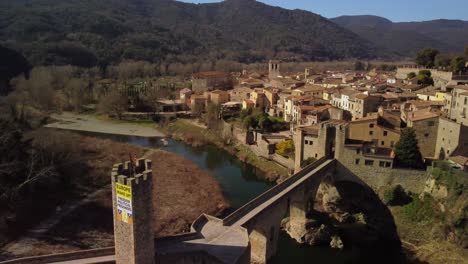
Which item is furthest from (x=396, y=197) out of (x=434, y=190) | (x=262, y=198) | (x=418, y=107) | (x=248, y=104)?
(x=248, y=104)

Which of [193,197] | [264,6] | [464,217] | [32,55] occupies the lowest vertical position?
[193,197]

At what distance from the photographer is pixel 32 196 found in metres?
20.9

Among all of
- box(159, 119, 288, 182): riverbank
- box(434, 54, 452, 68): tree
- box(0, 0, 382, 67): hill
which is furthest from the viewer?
box(0, 0, 382, 67): hill

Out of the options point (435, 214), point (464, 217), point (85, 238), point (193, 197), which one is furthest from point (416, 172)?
point (85, 238)

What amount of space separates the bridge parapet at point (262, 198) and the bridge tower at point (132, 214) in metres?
4.39

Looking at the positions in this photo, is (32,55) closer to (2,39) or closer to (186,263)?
(2,39)

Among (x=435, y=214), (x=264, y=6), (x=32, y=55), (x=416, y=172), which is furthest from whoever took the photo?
(x=264, y=6)

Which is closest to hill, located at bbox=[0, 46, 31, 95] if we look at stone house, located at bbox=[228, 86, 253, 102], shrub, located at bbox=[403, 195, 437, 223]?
stone house, located at bbox=[228, 86, 253, 102]

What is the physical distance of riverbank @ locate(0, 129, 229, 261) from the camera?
17688mm

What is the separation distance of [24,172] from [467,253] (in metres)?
20.8

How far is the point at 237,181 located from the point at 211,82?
120ft

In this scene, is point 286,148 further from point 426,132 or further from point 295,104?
point 426,132

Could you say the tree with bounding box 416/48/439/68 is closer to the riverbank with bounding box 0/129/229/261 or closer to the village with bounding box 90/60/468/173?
the village with bounding box 90/60/468/173

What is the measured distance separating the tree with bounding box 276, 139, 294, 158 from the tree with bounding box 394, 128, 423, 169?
29.5ft
